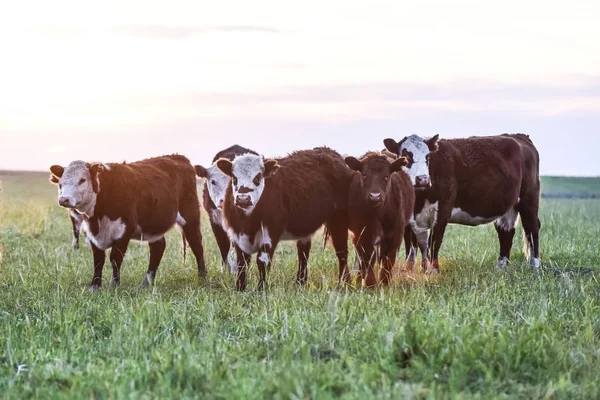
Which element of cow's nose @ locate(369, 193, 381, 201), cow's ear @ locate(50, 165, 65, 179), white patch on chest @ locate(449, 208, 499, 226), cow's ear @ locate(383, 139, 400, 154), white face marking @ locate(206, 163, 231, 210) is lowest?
white patch on chest @ locate(449, 208, 499, 226)

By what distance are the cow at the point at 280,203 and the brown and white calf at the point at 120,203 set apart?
1.49 meters

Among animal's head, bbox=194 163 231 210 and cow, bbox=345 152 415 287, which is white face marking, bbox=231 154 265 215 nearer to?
cow, bbox=345 152 415 287

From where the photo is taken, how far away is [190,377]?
565 centimetres

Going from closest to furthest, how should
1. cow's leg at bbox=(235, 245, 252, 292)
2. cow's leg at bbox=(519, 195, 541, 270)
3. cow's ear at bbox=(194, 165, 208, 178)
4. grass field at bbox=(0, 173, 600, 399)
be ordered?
grass field at bbox=(0, 173, 600, 399), cow's leg at bbox=(235, 245, 252, 292), cow's ear at bbox=(194, 165, 208, 178), cow's leg at bbox=(519, 195, 541, 270)

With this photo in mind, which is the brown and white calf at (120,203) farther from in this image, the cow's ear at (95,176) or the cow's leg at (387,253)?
the cow's leg at (387,253)

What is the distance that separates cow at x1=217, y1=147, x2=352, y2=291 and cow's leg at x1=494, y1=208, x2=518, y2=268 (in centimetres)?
346

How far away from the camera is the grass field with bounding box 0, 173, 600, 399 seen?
5.51m

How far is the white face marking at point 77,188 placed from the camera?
33.3ft

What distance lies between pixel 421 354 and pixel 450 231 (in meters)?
13.3

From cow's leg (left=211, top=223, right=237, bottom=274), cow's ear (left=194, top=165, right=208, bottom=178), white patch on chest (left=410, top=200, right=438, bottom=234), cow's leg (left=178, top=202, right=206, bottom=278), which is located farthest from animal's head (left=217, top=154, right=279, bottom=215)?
cow's leg (left=211, top=223, right=237, bottom=274)

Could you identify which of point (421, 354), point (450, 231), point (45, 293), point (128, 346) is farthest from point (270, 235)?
point (450, 231)

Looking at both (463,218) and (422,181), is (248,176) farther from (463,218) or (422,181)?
(463,218)

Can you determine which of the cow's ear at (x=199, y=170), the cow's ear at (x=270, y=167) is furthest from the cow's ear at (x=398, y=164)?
the cow's ear at (x=199, y=170)

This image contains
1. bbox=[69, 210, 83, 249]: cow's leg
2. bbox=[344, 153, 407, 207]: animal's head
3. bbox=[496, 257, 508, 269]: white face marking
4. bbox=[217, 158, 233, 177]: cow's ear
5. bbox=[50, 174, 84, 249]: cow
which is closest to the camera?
bbox=[344, 153, 407, 207]: animal's head
